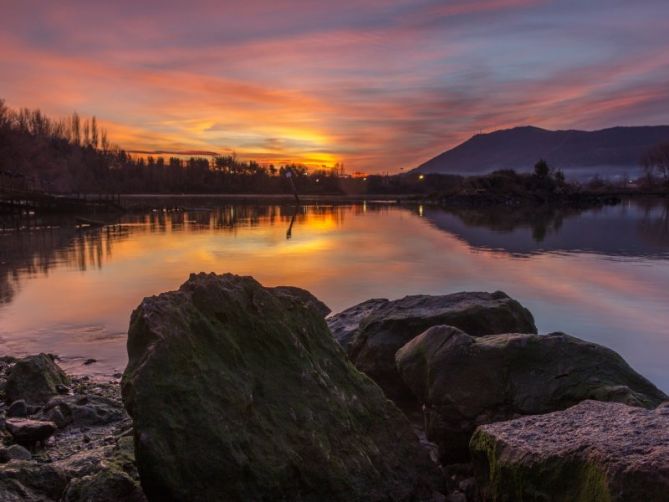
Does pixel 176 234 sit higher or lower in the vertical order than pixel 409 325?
lower

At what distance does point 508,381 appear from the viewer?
695 centimetres

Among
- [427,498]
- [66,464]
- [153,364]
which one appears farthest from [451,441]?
[66,464]

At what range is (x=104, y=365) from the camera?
35.9ft

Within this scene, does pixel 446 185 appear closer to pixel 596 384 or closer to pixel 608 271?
pixel 608 271

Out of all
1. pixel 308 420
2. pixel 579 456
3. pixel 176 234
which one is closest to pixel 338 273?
pixel 308 420

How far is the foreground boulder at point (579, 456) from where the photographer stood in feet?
13.1

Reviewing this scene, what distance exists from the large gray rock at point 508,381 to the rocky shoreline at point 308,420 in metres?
0.02

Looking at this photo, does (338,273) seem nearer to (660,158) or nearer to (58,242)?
(58,242)

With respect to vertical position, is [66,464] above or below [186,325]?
below

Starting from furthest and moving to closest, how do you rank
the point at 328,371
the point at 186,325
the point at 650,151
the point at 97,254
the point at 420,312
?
1. the point at 650,151
2. the point at 97,254
3. the point at 420,312
4. the point at 328,371
5. the point at 186,325

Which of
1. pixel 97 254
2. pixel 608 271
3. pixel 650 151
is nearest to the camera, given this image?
pixel 608 271

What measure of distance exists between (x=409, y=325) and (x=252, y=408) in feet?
15.4

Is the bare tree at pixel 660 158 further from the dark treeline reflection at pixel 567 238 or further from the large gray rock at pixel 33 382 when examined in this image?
the large gray rock at pixel 33 382

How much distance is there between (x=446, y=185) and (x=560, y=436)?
192659 millimetres
